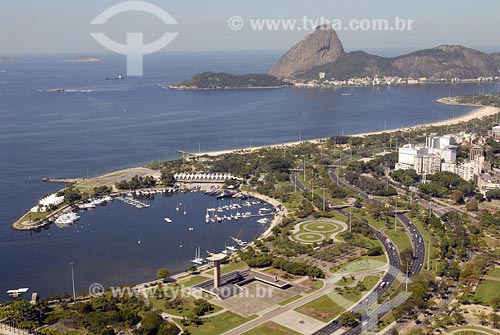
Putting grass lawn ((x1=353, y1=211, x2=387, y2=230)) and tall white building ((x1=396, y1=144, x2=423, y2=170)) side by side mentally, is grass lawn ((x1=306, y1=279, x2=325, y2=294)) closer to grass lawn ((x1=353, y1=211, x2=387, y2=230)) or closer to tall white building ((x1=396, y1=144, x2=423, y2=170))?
grass lawn ((x1=353, y1=211, x2=387, y2=230))

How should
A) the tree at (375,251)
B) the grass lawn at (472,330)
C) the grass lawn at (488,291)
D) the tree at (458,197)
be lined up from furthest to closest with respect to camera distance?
the tree at (458,197), the tree at (375,251), the grass lawn at (488,291), the grass lawn at (472,330)

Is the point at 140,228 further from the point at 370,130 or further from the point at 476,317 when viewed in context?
the point at 370,130

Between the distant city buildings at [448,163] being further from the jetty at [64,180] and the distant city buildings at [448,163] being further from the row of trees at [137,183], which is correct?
the jetty at [64,180]

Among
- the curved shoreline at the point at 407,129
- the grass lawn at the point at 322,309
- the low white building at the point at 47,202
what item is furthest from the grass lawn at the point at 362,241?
the low white building at the point at 47,202

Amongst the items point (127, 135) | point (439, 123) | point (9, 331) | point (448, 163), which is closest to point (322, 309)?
point (9, 331)

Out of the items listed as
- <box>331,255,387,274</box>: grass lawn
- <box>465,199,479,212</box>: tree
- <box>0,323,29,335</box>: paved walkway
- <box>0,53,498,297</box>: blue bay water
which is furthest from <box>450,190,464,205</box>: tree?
<box>0,323,29,335</box>: paved walkway

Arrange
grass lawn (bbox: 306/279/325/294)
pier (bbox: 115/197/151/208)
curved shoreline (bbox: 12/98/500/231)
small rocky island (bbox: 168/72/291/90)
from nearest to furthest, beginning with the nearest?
1. grass lawn (bbox: 306/279/325/294)
2. curved shoreline (bbox: 12/98/500/231)
3. pier (bbox: 115/197/151/208)
4. small rocky island (bbox: 168/72/291/90)
